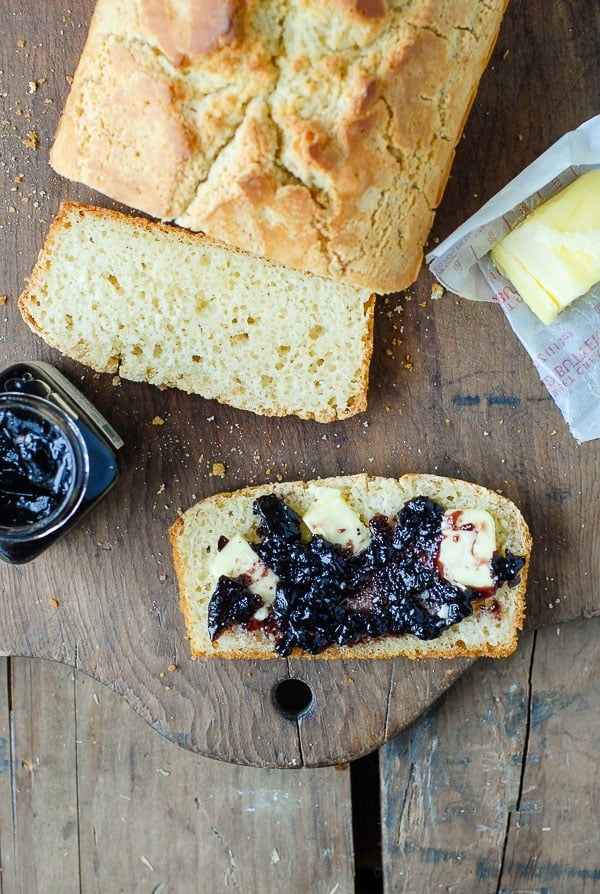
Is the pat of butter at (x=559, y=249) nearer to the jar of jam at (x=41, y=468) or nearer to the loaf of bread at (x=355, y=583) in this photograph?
the loaf of bread at (x=355, y=583)

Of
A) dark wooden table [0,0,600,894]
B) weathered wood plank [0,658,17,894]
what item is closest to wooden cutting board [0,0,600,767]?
dark wooden table [0,0,600,894]

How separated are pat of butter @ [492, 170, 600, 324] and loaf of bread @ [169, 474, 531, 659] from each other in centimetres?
76

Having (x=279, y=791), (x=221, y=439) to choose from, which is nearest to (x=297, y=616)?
(x=221, y=439)

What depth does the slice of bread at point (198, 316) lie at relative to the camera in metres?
2.74

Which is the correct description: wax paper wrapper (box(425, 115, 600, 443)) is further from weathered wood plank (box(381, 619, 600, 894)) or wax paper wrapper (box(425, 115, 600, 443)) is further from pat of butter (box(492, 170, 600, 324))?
weathered wood plank (box(381, 619, 600, 894))

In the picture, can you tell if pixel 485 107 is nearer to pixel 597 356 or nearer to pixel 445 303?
pixel 445 303

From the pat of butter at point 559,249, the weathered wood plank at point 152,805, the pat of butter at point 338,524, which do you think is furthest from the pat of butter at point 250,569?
the pat of butter at point 559,249

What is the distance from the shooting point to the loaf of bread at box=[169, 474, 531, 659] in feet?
8.84

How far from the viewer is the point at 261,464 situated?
2910 millimetres

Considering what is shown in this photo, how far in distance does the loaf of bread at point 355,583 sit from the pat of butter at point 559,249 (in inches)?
30.0

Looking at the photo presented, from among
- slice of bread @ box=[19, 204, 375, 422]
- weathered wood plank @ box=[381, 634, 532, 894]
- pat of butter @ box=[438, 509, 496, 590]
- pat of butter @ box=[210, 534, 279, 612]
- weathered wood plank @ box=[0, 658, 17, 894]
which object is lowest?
weathered wood plank @ box=[0, 658, 17, 894]

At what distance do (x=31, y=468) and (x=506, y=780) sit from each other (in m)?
2.31

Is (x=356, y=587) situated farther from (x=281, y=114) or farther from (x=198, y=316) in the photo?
(x=281, y=114)

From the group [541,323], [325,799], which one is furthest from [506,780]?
[541,323]
